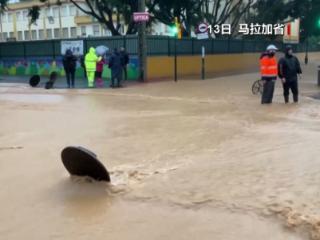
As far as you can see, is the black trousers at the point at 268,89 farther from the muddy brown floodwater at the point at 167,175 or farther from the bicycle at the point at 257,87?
the bicycle at the point at 257,87

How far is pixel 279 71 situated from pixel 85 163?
373 inches

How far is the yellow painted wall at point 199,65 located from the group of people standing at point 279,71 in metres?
10.4

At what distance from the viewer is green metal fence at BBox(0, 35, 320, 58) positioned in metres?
25.9

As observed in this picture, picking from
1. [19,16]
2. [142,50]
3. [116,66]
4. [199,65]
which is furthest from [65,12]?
[116,66]

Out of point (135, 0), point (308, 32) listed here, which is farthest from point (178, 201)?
point (308, 32)

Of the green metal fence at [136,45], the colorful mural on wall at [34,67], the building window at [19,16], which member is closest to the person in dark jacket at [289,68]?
the green metal fence at [136,45]

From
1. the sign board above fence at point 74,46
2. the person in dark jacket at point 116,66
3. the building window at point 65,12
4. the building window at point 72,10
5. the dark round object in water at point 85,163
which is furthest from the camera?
the building window at point 65,12

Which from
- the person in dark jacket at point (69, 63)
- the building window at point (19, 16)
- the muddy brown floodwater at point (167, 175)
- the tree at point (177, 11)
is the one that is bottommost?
the muddy brown floodwater at point (167, 175)

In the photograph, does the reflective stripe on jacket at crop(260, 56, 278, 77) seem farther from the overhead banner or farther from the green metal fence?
the overhead banner

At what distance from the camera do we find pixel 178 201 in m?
6.41

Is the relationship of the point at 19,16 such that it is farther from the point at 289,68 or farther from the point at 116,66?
the point at 289,68

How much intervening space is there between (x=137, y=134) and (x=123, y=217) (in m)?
5.31

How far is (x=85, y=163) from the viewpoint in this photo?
23.9 ft

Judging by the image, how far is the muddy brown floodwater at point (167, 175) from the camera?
5703 millimetres
